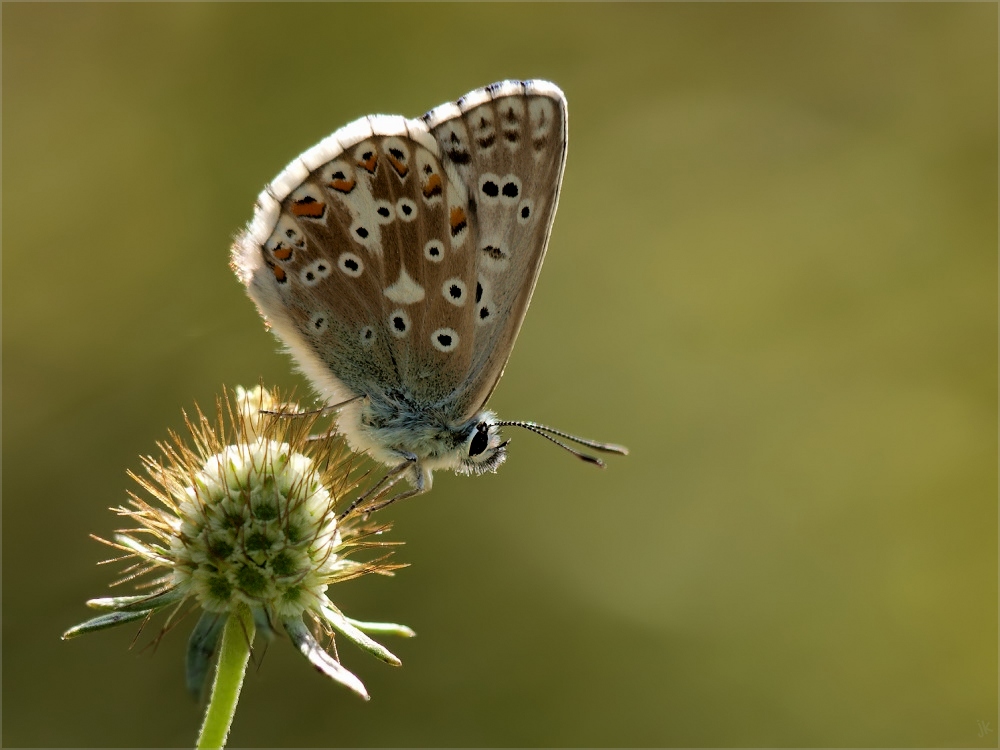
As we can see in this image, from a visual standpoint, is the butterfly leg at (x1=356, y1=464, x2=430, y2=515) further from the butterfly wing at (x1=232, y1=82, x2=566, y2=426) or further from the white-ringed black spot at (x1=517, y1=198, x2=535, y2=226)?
the white-ringed black spot at (x1=517, y1=198, x2=535, y2=226)

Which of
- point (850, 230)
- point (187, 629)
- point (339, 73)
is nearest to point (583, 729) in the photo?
point (187, 629)

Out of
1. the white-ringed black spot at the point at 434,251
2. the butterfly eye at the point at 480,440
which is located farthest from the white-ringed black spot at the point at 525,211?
the butterfly eye at the point at 480,440

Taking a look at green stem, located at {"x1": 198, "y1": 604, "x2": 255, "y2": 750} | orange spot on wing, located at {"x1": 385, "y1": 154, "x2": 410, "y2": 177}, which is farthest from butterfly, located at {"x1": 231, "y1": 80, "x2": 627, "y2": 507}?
green stem, located at {"x1": 198, "y1": 604, "x2": 255, "y2": 750}

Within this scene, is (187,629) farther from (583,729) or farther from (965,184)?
(965,184)

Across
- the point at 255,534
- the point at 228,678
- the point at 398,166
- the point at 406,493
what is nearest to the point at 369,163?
the point at 398,166

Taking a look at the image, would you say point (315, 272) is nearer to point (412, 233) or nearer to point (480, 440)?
point (412, 233)

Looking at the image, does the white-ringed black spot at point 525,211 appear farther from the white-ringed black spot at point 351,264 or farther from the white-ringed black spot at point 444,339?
the white-ringed black spot at point 351,264
